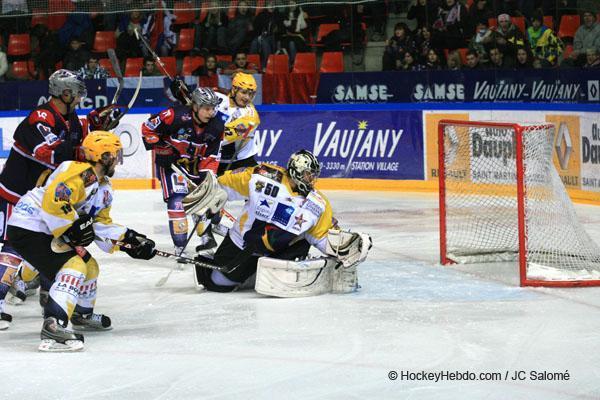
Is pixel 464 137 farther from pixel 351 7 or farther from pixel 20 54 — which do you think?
pixel 20 54

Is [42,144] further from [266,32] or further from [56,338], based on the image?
[266,32]

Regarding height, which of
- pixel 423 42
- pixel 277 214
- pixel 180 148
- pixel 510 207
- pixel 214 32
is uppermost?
pixel 214 32

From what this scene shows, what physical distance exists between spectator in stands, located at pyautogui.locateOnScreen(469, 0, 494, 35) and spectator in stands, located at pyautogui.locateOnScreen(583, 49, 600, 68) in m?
1.31

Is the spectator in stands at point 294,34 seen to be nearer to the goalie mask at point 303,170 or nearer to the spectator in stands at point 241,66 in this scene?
the spectator in stands at point 241,66

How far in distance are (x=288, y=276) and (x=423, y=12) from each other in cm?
612

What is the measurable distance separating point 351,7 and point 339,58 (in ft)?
1.91

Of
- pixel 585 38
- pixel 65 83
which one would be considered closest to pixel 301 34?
pixel 585 38

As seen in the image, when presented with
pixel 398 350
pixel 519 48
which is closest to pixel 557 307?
pixel 398 350

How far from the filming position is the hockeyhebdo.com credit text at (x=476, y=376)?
4551 mm

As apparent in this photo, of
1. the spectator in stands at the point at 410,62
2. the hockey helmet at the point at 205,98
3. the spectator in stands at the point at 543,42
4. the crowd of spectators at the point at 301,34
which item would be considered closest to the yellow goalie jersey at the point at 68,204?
the hockey helmet at the point at 205,98

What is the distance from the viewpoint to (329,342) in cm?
526

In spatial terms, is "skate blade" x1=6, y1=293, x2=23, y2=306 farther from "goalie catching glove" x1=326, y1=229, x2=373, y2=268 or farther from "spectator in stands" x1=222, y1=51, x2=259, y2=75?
"spectator in stands" x1=222, y1=51, x2=259, y2=75

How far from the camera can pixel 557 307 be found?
5.99 metres

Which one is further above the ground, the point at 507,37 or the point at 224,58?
the point at 507,37
